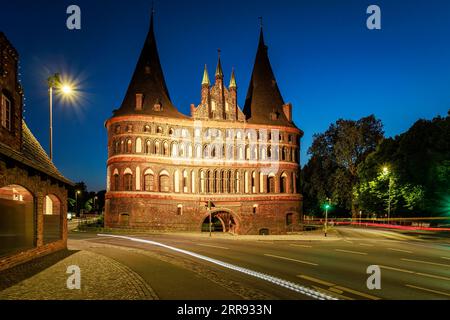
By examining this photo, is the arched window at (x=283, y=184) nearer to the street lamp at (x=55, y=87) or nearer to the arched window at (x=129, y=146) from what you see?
the arched window at (x=129, y=146)

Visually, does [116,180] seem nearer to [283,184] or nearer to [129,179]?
[129,179]

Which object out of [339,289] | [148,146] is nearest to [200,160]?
[148,146]

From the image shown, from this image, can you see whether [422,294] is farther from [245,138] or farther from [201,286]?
[245,138]

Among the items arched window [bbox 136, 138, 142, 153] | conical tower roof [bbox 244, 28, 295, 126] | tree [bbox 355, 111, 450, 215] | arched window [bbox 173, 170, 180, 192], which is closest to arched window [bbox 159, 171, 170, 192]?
arched window [bbox 173, 170, 180, 192]

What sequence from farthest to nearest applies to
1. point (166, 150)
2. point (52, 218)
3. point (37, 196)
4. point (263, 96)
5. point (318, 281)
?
point (263, 96) < point (166, 150) < point (52, 218) < point (37, 196) < point (318, 281)

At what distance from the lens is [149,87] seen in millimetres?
50250

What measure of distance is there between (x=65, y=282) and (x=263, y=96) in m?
46.7

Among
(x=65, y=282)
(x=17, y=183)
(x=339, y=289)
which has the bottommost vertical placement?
(x=339, y=289)

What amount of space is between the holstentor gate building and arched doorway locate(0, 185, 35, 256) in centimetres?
2993

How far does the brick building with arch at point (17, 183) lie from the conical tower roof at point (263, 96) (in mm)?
37866

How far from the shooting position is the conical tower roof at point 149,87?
160 ft

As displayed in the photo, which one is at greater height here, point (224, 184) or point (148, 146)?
point (148, 146)

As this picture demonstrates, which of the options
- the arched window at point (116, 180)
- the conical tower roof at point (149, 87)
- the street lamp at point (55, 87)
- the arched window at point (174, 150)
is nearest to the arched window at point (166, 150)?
the arched window at point (174, 150)

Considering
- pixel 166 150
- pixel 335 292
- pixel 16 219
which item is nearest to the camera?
pixel 335 292
